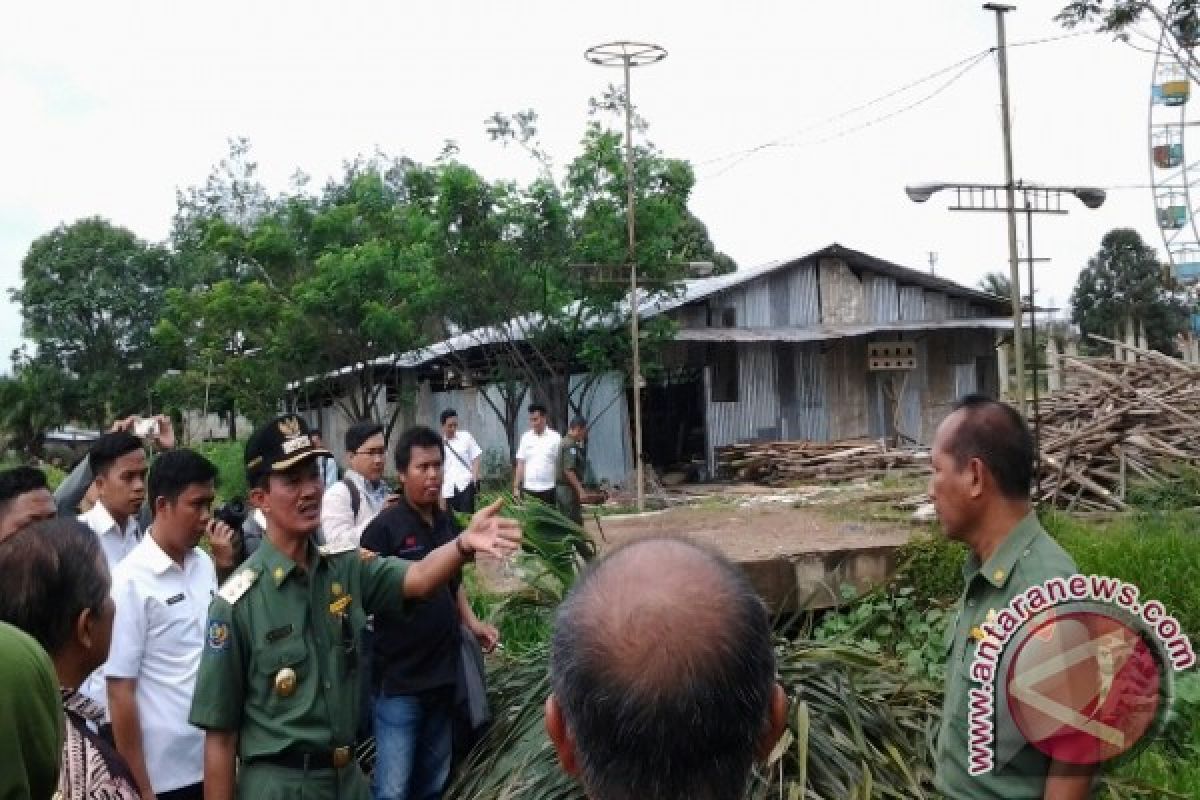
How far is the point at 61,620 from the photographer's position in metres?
2.29

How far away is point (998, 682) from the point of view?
7.82ft

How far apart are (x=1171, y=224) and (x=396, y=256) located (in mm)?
13479

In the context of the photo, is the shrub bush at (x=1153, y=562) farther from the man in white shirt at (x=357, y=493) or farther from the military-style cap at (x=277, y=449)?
the military-style cap at (x=277, y=449)

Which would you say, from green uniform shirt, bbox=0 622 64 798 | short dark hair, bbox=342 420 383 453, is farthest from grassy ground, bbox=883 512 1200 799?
green uniform shirt, bbox=0 622 64 798

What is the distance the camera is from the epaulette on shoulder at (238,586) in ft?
9.96

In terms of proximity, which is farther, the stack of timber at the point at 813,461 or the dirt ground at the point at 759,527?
the stack of timber at the point at 813,461

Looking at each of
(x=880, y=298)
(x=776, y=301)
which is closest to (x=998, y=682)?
(x=776, y=301)

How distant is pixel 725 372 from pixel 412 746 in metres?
15.5

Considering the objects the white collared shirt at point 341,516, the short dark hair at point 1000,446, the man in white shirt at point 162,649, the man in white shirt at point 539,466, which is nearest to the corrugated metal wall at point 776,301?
the man in white shirt at point 539,466

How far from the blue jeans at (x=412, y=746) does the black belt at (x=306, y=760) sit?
103cm

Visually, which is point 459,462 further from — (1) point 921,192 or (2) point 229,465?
(2) point 229,465

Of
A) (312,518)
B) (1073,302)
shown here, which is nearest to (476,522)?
(312,518)

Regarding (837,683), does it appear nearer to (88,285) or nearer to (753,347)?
(753,347)

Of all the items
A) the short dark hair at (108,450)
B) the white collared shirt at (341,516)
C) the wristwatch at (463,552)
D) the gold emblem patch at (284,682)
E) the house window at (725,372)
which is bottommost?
the gold emblem patch at (284,682)
